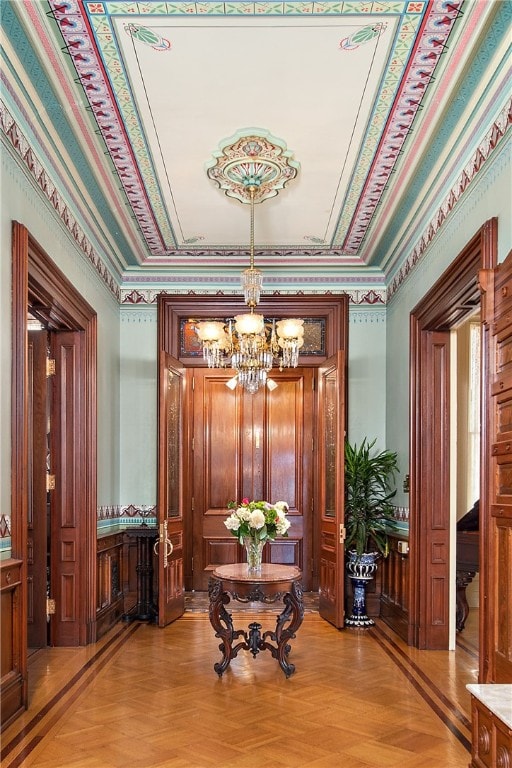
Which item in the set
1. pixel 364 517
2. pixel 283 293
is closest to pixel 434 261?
pixel 283 293

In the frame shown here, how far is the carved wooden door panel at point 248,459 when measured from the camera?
8.65 metres

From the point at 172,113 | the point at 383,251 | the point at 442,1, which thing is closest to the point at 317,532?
the point at 383,251

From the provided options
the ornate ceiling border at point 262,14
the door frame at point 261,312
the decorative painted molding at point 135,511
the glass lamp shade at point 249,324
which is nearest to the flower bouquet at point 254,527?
the glass lamp shade at point 249,324

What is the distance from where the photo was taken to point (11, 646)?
422 centimetres

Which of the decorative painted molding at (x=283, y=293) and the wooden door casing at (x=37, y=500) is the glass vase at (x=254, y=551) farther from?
the decorative painted molding at (x=283, y=293)

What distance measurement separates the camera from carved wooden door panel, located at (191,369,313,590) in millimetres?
8648

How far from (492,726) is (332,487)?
4.19 metres

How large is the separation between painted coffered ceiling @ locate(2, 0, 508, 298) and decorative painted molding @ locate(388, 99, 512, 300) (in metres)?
0.08

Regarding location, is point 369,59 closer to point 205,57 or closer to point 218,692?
point 205,57

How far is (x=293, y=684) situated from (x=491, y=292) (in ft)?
9.68

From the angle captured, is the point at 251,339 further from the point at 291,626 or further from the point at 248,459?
the point at 248,459

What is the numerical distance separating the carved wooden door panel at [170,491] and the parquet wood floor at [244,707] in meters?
0.62

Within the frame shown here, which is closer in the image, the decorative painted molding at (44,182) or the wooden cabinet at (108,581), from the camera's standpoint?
the decorative painted molding at (44,182)

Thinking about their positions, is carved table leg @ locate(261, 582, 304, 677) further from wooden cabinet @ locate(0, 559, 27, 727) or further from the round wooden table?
wooden cabinet @ locate(0, 559, 27, 727)
